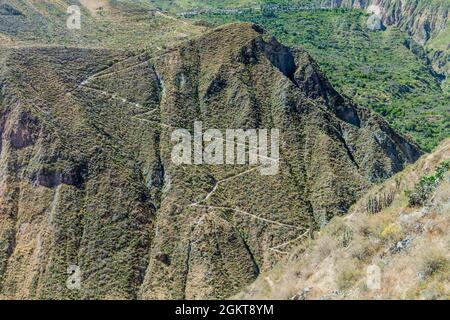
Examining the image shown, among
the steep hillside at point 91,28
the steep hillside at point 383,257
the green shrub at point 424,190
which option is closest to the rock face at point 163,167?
the steep hillside at point 91,28

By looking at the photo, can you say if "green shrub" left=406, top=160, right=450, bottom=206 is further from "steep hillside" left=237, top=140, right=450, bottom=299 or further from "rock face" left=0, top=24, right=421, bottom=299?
"rock face" left=0, top=24, right=421, bottom=299

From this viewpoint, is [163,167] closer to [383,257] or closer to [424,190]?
[424,190]

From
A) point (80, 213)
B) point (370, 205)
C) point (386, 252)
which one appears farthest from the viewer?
point (80, 213)

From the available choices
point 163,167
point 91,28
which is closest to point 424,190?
point 163,167

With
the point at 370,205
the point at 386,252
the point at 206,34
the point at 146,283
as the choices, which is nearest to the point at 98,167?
the point at 146,283

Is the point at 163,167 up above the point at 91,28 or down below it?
above

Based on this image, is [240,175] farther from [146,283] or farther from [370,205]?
[370,205]

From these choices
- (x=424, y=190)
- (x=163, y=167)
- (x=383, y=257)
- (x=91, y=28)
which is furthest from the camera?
(x=91, y=28)
